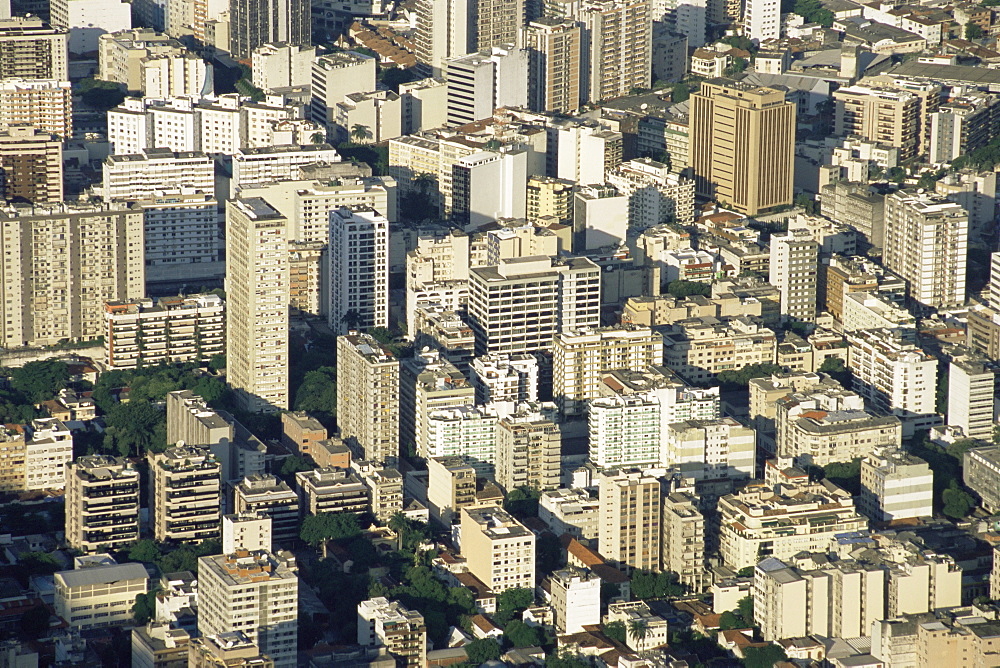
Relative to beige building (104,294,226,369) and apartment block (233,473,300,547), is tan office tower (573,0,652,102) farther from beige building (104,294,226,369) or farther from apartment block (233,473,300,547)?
apartment block (233,473,300,547)

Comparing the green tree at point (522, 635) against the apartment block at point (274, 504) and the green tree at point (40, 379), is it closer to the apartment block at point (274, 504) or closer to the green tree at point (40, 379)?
the apartment block at point (274, 504)

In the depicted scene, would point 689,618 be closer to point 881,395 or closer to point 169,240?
point 881,395

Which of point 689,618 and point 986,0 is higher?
point 986,0

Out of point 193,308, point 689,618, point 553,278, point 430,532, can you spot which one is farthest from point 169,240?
point 689,618

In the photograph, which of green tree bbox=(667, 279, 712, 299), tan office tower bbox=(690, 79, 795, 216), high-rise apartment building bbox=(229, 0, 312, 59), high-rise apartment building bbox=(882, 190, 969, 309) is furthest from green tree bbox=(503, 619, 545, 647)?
high-rise apartment building bbox=(229, 0, 312, 59)

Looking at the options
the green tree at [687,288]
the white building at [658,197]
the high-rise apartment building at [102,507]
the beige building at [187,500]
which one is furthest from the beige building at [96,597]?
the white building at [658,197]

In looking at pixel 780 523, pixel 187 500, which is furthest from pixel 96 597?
pixel 780 523

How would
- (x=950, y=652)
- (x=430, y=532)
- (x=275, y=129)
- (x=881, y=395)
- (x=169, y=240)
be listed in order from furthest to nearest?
(x=275, y=129)
(x=169, y=240)
(x=881, y=395)
(x=430, y=532)
(x=950, y=652)
